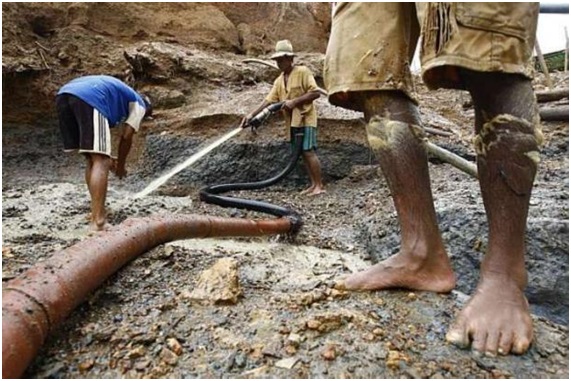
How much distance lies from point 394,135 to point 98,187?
8.49 feet

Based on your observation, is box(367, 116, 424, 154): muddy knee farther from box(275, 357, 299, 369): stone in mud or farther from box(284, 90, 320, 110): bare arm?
box(284, 90, 320, 110): bare arm

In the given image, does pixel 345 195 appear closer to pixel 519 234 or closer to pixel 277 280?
pixel 277 280

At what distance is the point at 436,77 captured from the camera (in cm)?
140

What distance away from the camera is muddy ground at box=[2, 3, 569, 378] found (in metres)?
1.16

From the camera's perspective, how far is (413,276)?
1.50 m

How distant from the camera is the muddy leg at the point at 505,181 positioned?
1264mm

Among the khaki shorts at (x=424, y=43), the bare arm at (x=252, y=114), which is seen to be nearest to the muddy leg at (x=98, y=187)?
the bare arm at (x=252, y=114)

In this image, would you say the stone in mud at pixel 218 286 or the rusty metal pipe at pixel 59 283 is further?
the stone in mud at pixel 218 286

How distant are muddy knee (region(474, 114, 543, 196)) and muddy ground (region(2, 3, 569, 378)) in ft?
1.46

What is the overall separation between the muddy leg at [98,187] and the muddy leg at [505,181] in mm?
2752

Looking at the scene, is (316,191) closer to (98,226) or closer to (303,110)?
(303,110)

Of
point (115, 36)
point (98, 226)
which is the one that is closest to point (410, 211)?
point (98, 226)

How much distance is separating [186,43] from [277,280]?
6820 mm

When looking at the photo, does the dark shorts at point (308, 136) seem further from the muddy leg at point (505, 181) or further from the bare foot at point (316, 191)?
the muddy leg at point (505, 181)
